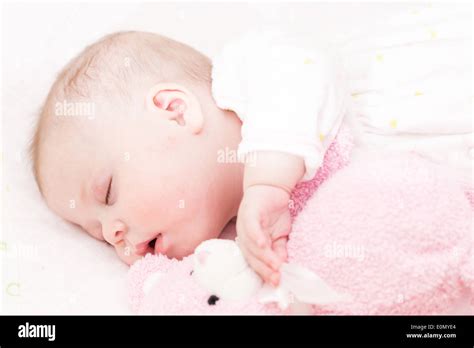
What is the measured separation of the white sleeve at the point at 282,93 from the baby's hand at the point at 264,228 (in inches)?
3.4

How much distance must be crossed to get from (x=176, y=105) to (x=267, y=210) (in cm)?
31

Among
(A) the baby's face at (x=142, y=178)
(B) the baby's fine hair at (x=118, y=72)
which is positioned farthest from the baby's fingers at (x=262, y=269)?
(B) the baby's fine hair at (x=118, y=72)

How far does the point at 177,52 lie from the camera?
139 cm

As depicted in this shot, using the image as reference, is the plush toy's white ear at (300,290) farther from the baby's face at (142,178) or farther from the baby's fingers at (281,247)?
the baby's face at (142,178)

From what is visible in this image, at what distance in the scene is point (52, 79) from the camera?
161cm

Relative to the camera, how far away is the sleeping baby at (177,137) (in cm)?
120

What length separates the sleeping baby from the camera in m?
1.20

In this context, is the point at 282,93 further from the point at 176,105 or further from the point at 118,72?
the point at 118,72

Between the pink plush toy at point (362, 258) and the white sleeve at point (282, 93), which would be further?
the white sleeve at point (282, 93)

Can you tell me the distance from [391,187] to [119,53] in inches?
23.5

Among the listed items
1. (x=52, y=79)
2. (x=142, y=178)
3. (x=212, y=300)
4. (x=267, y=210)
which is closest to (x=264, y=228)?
(x=267, y=210)

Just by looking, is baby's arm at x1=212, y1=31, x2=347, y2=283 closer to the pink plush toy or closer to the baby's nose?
the pink plush toy

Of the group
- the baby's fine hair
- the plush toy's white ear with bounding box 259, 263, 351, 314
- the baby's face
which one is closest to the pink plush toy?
the plush toy's white ear with bounding box 259, 263, 351, 314
